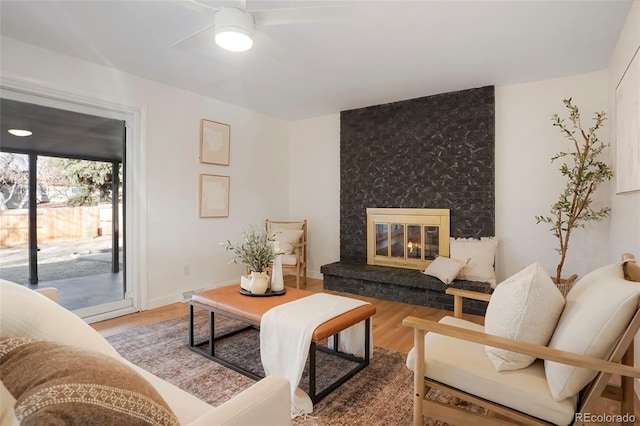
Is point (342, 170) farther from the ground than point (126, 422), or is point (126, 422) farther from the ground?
point (342, 170)

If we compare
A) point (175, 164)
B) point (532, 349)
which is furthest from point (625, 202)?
point (175, 164)

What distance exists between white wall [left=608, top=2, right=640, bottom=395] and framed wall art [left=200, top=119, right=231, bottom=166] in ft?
13.0

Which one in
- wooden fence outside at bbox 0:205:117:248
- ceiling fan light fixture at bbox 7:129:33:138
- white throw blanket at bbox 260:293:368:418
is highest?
ceiling fan light fixture at bbox 7:129:33:138

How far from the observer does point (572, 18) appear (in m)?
2.39

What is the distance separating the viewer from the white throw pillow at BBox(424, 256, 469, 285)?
11.7 ft

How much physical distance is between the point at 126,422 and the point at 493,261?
12.3 feet

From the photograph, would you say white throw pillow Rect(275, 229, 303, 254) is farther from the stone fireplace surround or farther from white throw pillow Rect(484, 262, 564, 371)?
white throw pillow Rect(484, 262, 564, 371)

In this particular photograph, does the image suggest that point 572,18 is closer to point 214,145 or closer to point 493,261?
point 493,261

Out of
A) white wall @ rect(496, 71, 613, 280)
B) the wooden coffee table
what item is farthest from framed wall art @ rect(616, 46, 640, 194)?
the wooden coffee table

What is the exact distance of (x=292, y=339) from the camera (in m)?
1.89

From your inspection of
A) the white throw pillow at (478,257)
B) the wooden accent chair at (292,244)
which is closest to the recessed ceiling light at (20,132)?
the wooden accent chair at (292,244)

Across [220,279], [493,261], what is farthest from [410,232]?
[220,279]

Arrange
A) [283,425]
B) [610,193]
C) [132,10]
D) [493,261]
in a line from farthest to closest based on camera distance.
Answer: [493,261]
[610,193]
[132,10]
[283,425]

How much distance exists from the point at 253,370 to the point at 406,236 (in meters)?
2.71
